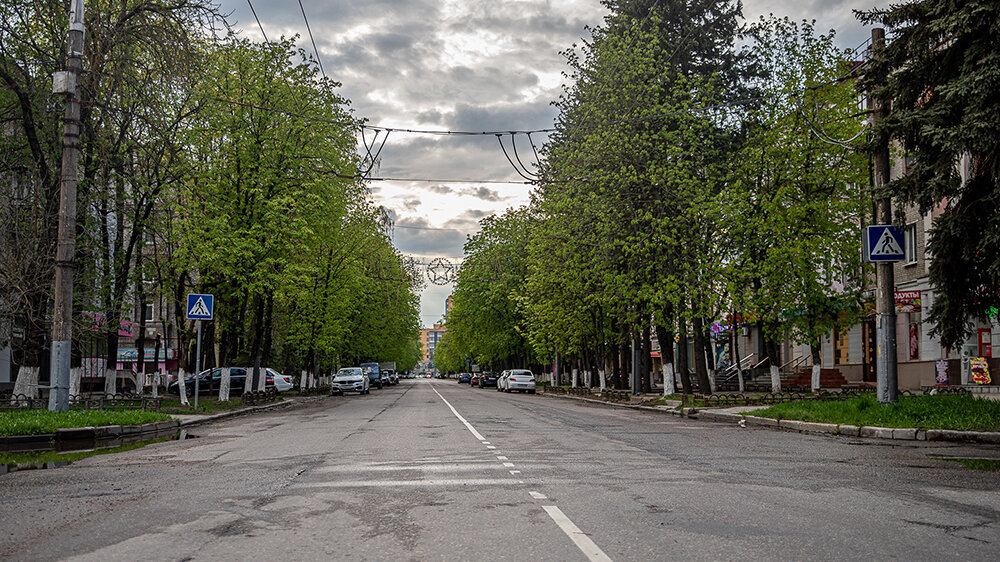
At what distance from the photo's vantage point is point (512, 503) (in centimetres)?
737

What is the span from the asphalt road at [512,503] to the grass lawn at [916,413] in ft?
4.57

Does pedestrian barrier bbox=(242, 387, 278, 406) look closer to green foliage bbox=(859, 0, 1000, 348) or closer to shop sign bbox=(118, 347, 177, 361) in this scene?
green foliage bbox=(859, 0, 1000, 348)

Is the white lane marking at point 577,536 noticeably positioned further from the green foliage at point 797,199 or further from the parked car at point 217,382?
the parked car at point 217,382

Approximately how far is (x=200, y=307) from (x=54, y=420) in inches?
351

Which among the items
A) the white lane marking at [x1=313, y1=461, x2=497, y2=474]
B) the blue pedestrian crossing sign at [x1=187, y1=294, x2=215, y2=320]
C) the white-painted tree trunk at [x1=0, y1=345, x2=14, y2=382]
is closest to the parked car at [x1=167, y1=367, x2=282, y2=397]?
the white-painted tree trunk at [x1=0, y1=345, x2=14, y2=382]

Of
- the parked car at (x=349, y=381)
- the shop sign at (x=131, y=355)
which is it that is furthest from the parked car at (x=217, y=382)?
the shop sign at (x=131, y=355)

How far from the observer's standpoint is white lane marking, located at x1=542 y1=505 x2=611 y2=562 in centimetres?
525

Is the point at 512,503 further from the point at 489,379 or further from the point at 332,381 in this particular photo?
the point at 489,379

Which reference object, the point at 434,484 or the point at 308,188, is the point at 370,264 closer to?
the point at 308,188

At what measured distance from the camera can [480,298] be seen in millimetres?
62312

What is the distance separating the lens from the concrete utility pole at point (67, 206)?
50.8 ft

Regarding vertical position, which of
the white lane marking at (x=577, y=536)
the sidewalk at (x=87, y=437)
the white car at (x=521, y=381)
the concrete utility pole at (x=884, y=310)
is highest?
the concrete utility pole at (x=884, y=310)

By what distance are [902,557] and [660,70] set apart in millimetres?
27744

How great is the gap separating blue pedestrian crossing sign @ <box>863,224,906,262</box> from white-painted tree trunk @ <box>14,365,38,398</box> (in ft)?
65.7
